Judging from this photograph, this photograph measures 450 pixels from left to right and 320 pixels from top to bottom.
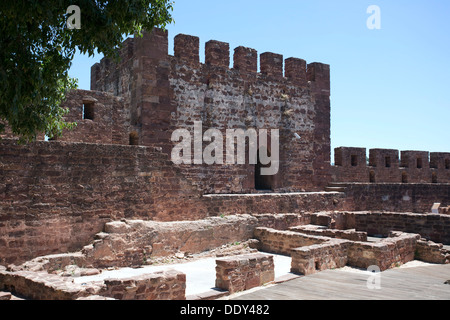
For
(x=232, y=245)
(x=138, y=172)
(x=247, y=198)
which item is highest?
(x=138, y=172)

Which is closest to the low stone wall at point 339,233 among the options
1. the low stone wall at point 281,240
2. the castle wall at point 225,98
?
the low stone wall at point 281,240

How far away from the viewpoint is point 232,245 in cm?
1119

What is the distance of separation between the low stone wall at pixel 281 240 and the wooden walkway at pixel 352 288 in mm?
1925

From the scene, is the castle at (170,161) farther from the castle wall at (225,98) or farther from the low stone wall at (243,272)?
the low stone wall at (243,272)

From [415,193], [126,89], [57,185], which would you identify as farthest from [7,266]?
[415,193]

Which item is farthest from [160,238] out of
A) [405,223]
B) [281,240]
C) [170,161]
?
[405,223]

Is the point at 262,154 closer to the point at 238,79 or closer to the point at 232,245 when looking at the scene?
the point at 238,79

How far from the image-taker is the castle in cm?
816

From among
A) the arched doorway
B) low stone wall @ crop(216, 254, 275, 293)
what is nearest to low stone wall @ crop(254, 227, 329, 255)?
low stone wall @ crop(216, 254, 275, 293)

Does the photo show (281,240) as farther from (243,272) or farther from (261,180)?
(261,180)

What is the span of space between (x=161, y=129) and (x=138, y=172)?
8.56ft

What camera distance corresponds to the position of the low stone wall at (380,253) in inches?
372

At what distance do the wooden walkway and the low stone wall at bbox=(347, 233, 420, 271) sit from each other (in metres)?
0.59

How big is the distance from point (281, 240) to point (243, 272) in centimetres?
408
